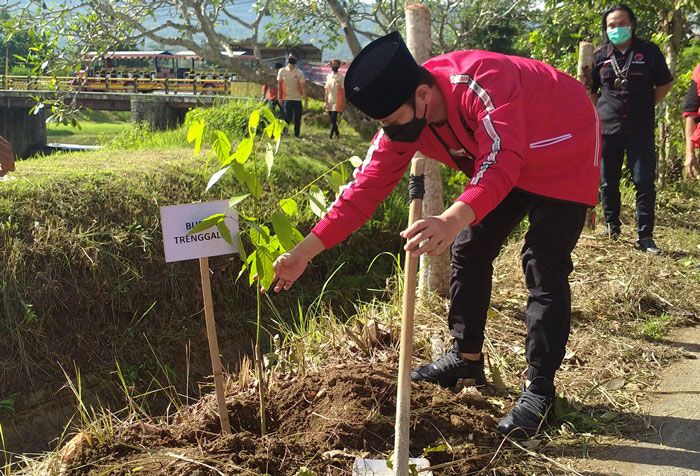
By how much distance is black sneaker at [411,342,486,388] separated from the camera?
3.46 meters

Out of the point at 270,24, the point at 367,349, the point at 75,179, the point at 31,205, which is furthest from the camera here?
the point at 270,24

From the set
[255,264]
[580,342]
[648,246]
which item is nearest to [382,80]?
[255,264]

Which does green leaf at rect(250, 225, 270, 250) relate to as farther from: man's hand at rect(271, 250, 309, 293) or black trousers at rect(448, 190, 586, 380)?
black trousers at rect(448, 190, 586, 380)

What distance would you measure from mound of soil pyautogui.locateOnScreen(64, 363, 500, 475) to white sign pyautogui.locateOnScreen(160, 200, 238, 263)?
29.4 inches

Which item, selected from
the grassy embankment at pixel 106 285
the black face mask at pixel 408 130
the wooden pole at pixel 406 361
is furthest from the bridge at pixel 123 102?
the wooden pole at pixel 406 361

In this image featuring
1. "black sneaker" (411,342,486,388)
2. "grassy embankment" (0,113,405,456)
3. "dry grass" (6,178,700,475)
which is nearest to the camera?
"dry grass" (6,178,700,475)

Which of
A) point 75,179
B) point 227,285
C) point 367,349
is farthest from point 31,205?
point 367,349

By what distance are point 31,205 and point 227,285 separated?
2278 mm

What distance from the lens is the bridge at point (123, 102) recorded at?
23.3 m

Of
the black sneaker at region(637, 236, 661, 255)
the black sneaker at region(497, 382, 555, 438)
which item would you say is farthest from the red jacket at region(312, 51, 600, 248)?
the black sneaker at region(637, 236, 661, 255)

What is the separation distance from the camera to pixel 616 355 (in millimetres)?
4016

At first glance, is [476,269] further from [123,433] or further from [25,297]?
[25,297]

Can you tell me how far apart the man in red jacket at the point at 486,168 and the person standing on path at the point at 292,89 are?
10.8 metres

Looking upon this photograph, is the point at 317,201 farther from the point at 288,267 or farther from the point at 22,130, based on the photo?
the point at 22,130
